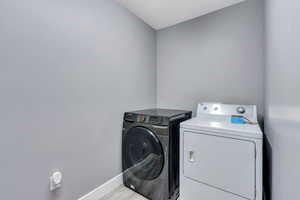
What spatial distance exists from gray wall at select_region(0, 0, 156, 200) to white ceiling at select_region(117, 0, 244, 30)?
0.18 meters

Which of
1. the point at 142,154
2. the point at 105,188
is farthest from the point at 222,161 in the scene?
the point at 105,188

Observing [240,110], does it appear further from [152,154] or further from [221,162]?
[152,154]

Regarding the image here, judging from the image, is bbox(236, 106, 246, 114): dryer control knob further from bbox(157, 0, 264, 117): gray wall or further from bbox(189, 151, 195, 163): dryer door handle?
bbox(189, 151, 195, 163): dryer door handle

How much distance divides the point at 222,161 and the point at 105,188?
1.27 m

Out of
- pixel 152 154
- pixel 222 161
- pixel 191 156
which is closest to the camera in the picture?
pixel 222 161

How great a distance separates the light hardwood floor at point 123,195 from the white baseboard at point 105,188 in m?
0.04

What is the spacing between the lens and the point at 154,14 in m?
1.96

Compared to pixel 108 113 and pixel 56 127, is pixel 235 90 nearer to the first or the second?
pixel 108 113

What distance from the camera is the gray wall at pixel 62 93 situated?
94 cm

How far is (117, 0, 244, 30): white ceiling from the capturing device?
5.60 ft

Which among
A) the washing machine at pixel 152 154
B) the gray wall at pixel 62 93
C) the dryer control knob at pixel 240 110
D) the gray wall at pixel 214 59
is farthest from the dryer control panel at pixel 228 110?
the gray wall at pixel 62 93

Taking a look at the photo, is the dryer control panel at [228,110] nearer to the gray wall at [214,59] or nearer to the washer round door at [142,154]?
the gray wall at [214,59]

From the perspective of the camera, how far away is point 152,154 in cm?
150

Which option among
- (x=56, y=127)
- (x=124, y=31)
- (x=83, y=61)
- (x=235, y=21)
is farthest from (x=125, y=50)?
(x=235, y=21)
